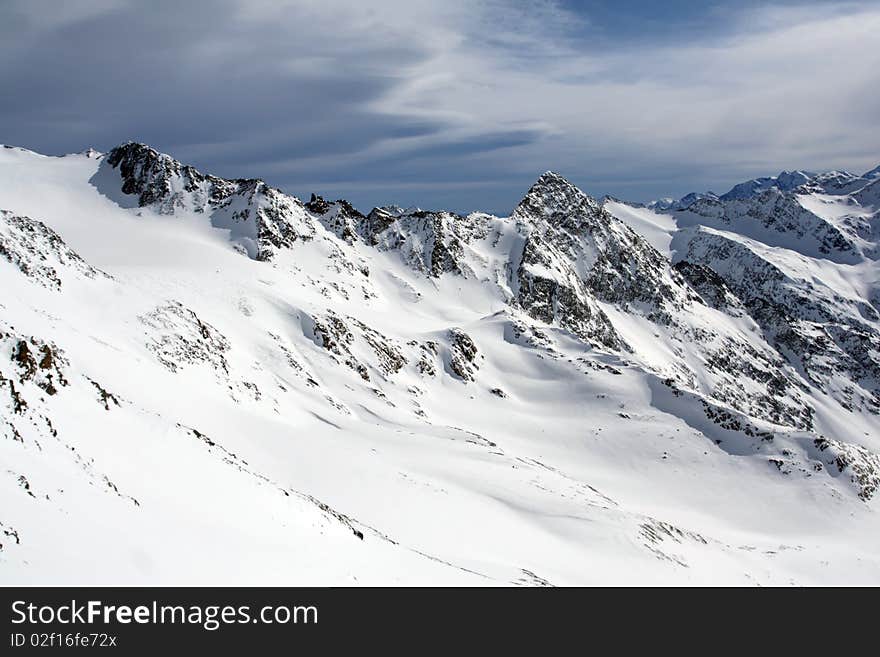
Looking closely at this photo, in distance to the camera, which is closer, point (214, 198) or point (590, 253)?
point (214, 198)

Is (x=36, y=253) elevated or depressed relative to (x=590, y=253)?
elevated

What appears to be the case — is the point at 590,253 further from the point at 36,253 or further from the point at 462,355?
the point at 36,253

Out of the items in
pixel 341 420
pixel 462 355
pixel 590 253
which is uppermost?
pixel 590 253

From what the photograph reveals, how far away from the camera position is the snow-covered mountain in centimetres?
2197

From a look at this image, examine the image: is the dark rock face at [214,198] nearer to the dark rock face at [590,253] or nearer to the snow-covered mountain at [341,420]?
the snow-covered mountain at [341,420]

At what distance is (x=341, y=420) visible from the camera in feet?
187

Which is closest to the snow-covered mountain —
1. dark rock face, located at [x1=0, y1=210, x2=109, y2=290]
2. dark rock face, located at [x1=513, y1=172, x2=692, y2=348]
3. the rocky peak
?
dark rock face, located at [x1=0, y1=210, x2=109, y2=290]

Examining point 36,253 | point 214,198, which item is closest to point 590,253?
point 214,198

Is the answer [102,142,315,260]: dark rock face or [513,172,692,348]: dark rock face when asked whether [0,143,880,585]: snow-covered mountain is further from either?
[513,172,692,348]: dark rock face

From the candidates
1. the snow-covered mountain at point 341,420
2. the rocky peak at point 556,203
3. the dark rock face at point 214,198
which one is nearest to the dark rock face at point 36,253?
the snow-covered mountain at point 341,420

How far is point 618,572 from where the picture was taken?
4100 cm
